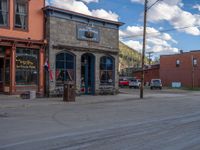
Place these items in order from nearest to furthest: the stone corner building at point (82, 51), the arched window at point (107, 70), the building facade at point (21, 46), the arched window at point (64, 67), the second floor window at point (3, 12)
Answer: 1. the second floor window at point (3, 12)
2. the building facade at point (21, 46)
3. the stone corner building at point (82, 51)
4. the arched window at point (64, 67)
5. the arched window at point (107, 70)

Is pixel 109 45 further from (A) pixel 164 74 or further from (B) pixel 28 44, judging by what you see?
(A) pixel 164 74

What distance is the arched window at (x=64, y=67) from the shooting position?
27.0 meters

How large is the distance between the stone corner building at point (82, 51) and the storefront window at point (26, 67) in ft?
3.39

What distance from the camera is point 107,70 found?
3155 centimetres

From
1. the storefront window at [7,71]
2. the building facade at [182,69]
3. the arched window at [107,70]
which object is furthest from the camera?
the building facade at [182,69]

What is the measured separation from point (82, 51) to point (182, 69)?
4445cm

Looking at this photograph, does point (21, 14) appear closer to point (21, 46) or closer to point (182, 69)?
point (21, 46)

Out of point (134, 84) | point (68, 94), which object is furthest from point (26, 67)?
point (134, 84)

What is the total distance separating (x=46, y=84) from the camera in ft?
86.2

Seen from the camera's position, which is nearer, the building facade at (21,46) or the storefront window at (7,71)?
the building facade at (21,46)

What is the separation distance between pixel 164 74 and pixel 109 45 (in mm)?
43697

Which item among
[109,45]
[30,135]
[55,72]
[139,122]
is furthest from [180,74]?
[30,135]

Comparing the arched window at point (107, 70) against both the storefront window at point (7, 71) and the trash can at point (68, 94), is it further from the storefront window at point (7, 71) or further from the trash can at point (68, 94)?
the storefront window at point (7, 71)

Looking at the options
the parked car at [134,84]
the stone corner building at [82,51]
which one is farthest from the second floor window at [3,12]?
the parked car at [134,84]
